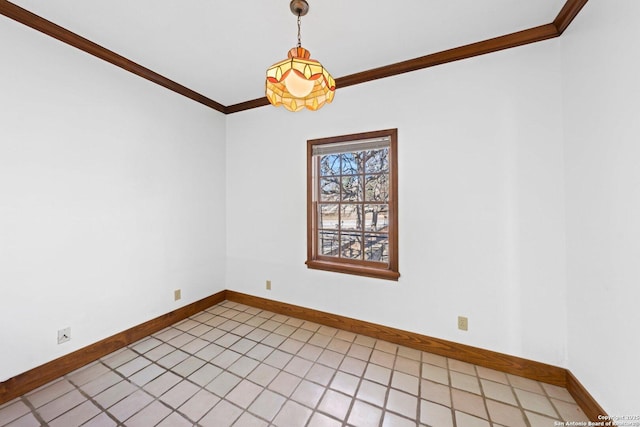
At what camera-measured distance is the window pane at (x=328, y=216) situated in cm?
280

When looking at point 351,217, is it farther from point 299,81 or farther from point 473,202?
point 299,81

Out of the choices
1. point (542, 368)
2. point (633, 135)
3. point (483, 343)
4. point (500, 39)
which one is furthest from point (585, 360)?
point (500, 39)

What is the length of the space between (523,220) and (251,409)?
2.42m

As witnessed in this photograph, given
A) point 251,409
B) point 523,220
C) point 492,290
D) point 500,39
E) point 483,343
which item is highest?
point 500,39

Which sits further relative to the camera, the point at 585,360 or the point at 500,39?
the point at 500,39

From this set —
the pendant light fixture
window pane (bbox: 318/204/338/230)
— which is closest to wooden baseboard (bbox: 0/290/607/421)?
window pane (bbox: 318/204/338/230)

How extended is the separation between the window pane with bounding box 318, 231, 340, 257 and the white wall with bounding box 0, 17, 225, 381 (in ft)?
5.13

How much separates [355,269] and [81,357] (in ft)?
8.14

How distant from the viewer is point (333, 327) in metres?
2.68

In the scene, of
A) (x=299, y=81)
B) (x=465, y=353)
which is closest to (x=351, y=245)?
(x=465, y=353)

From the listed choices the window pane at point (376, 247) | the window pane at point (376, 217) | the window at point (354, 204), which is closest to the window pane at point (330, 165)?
the window at point (354, 204)

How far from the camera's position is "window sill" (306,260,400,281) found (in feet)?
7.84

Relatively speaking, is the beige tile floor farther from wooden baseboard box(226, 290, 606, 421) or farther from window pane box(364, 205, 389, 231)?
window pane box(364, 205, 389, 231)

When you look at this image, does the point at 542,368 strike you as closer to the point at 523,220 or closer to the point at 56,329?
the point at 523,220
